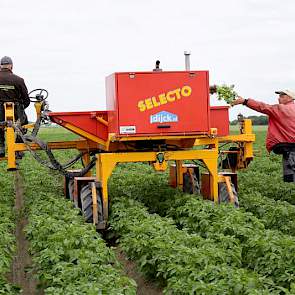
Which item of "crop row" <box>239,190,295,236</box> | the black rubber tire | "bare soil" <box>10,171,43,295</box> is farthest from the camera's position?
the black rubber tire

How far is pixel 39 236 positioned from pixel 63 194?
5.35 m

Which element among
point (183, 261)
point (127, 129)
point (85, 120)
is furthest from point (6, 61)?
point (183, 261)

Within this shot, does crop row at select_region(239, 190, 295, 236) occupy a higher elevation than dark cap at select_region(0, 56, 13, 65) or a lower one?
lower

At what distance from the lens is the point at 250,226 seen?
775 centimetres

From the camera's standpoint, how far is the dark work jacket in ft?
38.9

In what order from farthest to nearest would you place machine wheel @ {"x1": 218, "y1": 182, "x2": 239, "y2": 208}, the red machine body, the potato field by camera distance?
machine wheel @ {"x1": 218, "y1": 182, "x2": 239, "y2": 208} → the red machine body → the potato field

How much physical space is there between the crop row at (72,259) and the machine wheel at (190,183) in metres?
3.09

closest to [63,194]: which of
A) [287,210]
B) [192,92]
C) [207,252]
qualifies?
[192,92]

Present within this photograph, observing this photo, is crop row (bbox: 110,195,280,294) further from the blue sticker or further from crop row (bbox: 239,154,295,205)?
crop row (bbox: 239,154,295,205)

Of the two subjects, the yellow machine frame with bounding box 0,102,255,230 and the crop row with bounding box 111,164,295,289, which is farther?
the yellow machine frame with bounding box 0,102,255,230

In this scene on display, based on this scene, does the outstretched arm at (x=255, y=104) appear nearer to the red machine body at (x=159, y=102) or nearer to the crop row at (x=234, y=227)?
the red machine body at (x=159, y=102)

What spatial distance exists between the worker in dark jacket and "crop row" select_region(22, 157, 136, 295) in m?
3.11

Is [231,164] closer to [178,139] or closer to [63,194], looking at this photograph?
[178,139]

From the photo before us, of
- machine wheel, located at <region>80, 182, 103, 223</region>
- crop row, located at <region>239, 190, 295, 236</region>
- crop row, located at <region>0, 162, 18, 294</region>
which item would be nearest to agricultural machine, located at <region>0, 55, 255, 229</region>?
machine wheel, located at <region>80, 182, 103, 223</region>
